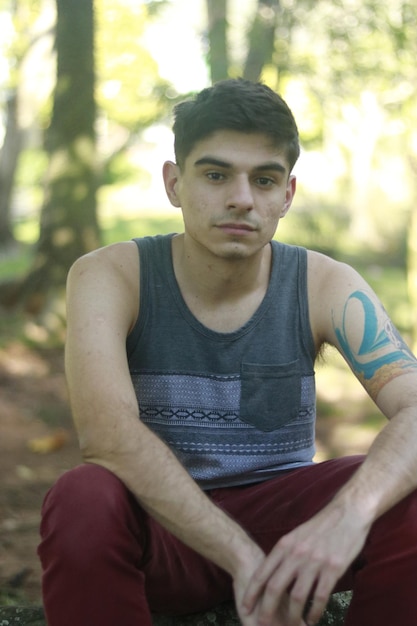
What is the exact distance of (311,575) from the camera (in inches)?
77.5

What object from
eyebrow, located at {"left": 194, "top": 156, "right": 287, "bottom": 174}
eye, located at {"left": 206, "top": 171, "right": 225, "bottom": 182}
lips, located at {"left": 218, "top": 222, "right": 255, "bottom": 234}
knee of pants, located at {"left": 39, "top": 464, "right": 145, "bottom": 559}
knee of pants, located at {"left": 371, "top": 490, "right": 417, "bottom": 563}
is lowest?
knee of pants, located at {"left": 371, "top": 490, "right": 417, "bottom": 563}

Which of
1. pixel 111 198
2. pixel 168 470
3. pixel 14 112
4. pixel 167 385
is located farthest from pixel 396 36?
pixel 111 198

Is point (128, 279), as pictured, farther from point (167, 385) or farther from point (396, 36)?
point (396, 36)

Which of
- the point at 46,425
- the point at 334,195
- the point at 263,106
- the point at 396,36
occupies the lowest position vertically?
the point at 46,425

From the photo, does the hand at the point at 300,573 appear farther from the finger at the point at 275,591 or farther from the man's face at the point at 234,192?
the man's face at the point at 234,192

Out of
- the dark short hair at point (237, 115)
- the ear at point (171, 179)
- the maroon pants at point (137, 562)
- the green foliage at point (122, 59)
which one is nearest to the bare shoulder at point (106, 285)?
the ear at point (171, 179)

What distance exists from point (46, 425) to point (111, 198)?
60.3 feet

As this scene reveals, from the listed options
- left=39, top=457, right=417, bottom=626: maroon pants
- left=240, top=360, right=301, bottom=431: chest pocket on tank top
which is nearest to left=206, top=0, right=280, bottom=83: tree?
left=240, top=360, right=301, bottom=431: chest pocket on tank top

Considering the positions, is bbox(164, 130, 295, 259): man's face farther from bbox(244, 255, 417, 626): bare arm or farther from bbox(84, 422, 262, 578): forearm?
bbox(84, 422, 262, 578): forearm

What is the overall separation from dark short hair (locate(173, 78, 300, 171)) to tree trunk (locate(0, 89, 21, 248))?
14.2 meters

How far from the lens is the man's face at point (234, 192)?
2.57 metres

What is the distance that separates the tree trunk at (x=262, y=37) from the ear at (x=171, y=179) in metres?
4.01

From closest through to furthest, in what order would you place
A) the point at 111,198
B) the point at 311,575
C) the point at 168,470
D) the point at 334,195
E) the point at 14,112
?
the point at 311,575, the point at 168,470, the point at 334,195, the point at 14,112, the point at 111,198

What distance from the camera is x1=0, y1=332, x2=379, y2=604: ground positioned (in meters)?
4.12
